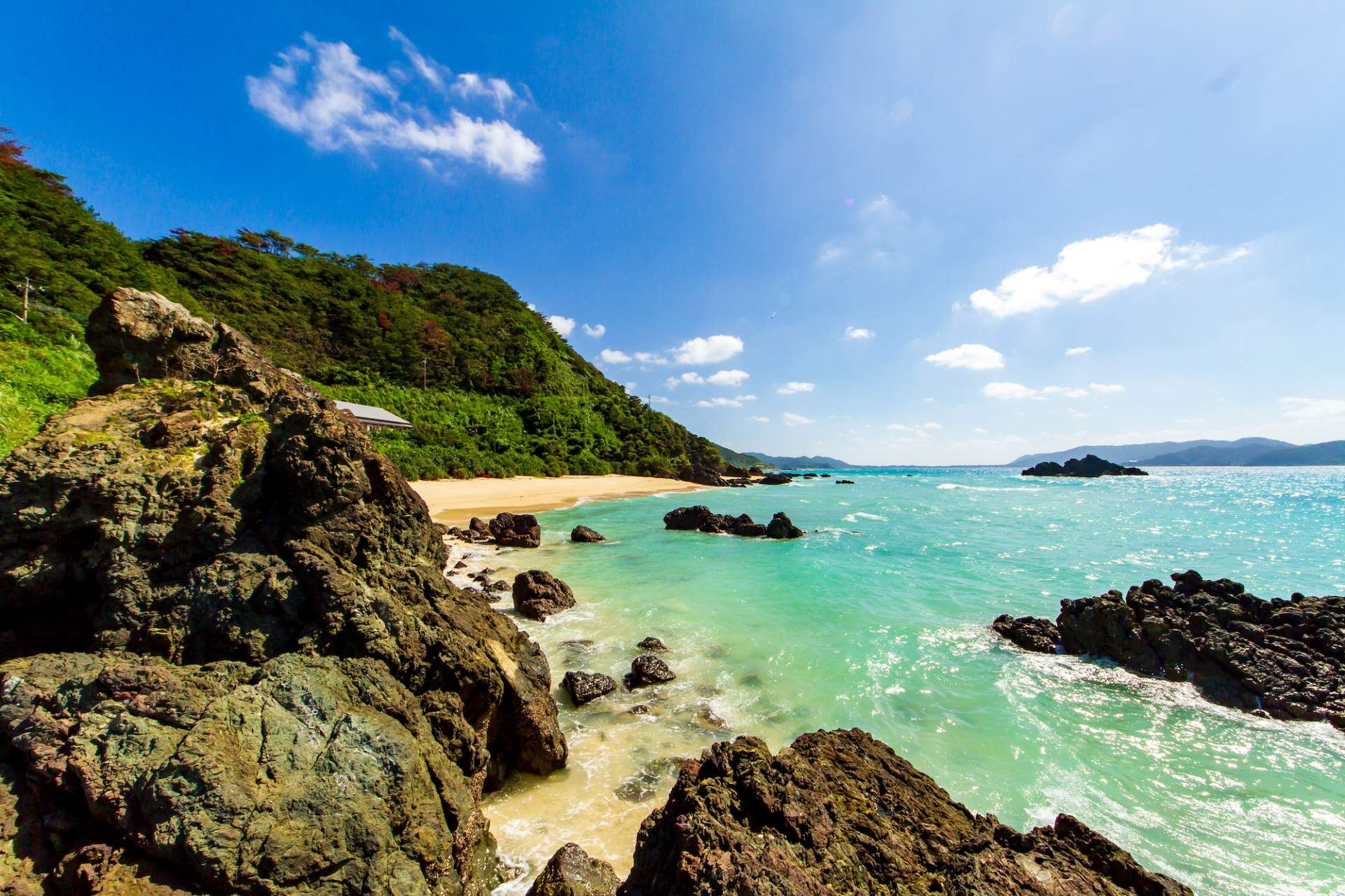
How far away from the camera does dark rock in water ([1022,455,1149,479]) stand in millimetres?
104000

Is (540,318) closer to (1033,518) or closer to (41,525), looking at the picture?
(1033,518)

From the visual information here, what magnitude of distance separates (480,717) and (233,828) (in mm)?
2394

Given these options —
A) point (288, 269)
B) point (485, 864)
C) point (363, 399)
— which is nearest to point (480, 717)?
point (485, 864)

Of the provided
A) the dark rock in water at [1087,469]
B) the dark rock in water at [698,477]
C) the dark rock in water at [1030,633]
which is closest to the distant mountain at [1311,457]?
the dark rock in water at [1087,469]

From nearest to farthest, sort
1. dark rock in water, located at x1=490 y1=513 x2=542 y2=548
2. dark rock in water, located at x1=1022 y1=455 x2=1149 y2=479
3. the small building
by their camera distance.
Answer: dark rock in water, located at x1=490 y1=513 x2=542 y2=548, the small building, dark rock in water, located at x1=1022 y1=455 x2=1149 y2=479

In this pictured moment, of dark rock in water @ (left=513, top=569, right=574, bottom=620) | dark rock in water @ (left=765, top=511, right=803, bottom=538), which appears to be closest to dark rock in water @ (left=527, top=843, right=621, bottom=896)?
dark rock in water @ (left=513, top=569, right=574, bottom=620)

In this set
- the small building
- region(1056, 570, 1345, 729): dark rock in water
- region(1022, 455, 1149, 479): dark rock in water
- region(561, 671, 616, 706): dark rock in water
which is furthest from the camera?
region(1022, 455, 1149, 479): dark rock in water

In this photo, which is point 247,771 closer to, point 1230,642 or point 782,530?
point 1230,642

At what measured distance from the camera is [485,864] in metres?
4.20

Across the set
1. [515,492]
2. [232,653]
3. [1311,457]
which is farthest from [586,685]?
[1311,457]

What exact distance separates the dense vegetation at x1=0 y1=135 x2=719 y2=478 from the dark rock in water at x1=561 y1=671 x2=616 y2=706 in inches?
720

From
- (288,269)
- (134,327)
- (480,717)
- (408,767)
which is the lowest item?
(480,717)

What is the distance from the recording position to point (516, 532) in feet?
63.6

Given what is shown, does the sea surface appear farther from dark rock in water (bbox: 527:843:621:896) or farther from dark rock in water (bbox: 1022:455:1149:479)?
dark rock in water (bbox: 1022:455:1149:479)
